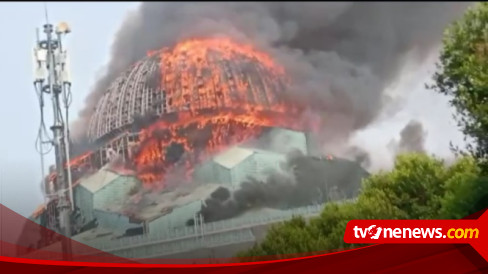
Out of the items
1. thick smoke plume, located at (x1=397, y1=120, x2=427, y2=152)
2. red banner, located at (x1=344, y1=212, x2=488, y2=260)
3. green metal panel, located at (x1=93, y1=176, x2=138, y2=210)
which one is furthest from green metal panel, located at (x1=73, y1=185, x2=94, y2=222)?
thick smoke plume, located at (x1=397, y1=120, x2=427, y2=152)

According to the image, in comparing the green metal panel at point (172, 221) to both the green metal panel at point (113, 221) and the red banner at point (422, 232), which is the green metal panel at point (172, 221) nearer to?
the green metal panel at point (113, 221)

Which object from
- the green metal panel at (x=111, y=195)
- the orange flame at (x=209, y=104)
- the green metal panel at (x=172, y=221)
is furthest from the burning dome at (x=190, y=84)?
the green metal panel at (x=172, y=221)

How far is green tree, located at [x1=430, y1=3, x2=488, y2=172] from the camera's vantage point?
7.23ft

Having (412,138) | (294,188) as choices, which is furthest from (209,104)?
(412,138)

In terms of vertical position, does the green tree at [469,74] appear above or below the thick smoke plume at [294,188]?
above

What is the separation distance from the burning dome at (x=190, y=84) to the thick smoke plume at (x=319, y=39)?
4 centimetres

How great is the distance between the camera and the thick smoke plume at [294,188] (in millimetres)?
2117

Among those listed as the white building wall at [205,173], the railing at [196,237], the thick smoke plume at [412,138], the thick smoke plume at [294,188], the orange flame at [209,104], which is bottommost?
the railing at [196,237]

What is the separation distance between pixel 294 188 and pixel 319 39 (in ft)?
1.68

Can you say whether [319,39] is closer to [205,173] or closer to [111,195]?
[205,173]

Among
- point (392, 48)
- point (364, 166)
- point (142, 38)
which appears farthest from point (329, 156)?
point (142, 38)

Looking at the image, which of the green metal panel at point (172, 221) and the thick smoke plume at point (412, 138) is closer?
the green metal panel at point (172, 221)

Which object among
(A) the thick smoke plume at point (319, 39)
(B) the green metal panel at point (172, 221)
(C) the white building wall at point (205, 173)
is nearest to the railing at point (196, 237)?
(B) the green metal panel at point (172, 221)

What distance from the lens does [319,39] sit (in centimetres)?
225
